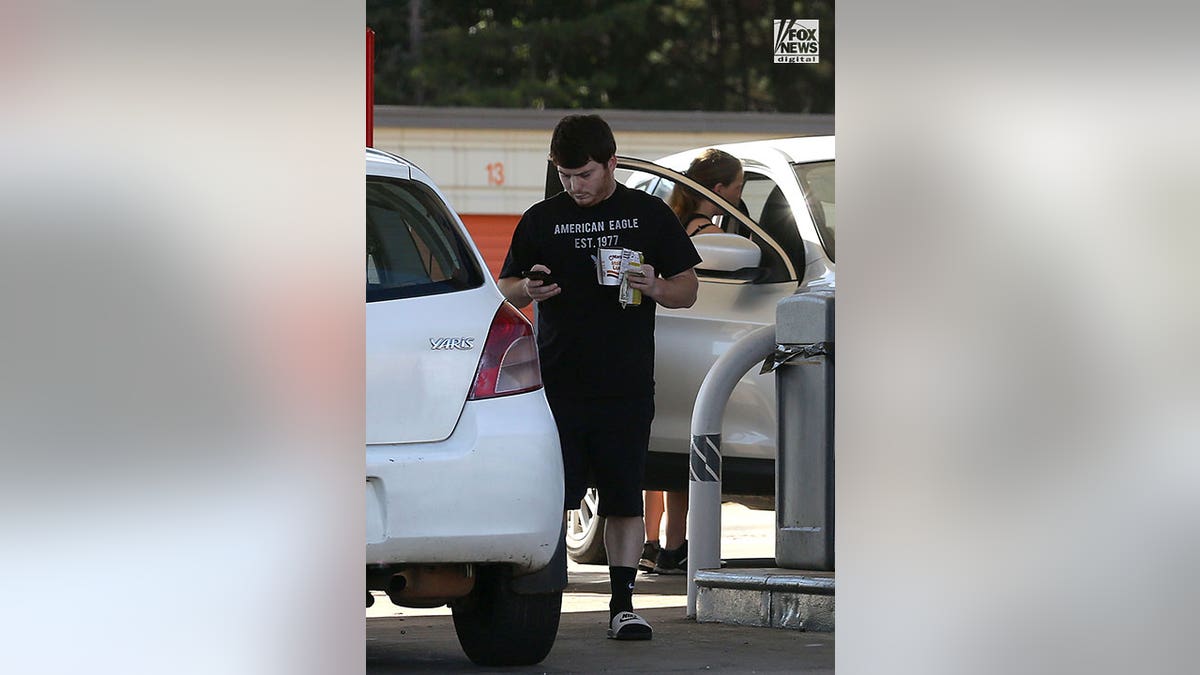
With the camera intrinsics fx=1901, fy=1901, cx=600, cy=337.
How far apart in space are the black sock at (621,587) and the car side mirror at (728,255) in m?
1.50

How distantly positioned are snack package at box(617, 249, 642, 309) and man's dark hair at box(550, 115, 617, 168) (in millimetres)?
363

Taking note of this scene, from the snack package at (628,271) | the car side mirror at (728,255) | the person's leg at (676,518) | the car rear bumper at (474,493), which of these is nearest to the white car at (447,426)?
the car rear bumper at (474,493)

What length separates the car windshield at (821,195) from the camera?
7.43 m

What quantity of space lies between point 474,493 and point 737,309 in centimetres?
260

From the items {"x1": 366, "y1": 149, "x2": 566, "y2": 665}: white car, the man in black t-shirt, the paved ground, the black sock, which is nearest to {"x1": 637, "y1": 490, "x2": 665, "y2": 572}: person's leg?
Result: the paved ground

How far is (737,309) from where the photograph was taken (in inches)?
290

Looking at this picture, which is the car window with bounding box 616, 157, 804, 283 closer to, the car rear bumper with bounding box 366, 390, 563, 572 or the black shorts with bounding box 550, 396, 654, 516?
the black shorts with bounding box 550, 396, 654, 516
